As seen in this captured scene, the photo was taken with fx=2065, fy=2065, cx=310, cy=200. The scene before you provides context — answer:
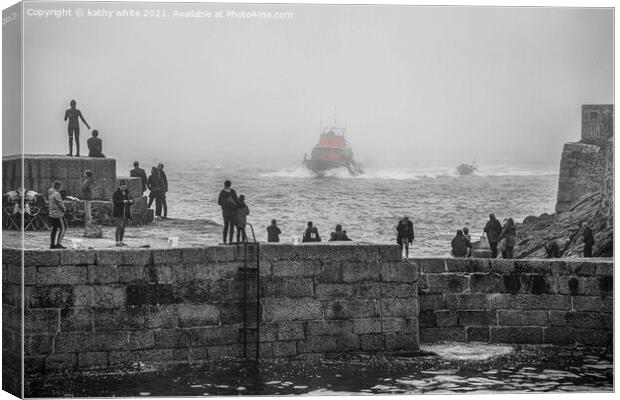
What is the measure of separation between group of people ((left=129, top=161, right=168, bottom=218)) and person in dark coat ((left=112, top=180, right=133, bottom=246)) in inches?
13.0

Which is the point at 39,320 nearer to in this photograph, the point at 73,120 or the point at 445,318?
the point at 73,120

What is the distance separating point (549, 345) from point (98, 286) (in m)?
8.52

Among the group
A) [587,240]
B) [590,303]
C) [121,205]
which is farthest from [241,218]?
[590,303]

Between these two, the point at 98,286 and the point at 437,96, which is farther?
the point at 437,96

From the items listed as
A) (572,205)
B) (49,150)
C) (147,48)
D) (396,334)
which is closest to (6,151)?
(49,150)

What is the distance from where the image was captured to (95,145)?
109 ft

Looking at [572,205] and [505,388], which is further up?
[572,205]

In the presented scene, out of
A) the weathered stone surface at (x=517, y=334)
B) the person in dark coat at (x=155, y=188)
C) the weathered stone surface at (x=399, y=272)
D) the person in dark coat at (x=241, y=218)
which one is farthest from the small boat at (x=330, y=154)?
the weathered stone surface at (x=517, y=334)

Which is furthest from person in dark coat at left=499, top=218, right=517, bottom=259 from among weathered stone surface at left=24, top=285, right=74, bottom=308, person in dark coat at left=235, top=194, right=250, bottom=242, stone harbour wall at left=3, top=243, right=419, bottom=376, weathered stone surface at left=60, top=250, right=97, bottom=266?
weathered stone surface at left=24, top=285, right=74, bottom=308

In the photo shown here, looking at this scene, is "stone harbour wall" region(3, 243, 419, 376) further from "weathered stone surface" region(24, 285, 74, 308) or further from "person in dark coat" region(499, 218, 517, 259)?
"person in dark coat" region(499, 218, 517, 259)

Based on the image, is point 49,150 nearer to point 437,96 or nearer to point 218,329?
point 218,329

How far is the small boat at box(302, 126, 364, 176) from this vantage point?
33.3 m

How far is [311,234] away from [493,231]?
3361 mm

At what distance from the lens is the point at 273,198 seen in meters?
33.8
